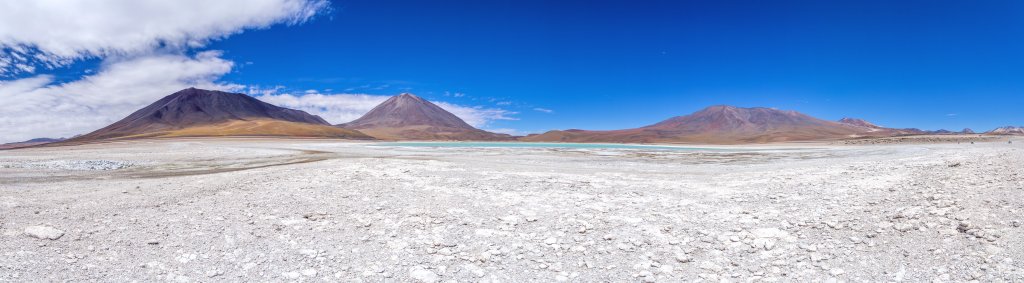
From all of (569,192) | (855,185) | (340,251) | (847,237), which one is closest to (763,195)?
(855,185)

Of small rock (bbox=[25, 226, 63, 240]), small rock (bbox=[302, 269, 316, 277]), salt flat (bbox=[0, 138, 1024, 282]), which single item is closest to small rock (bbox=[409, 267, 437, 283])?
salt flat (bbox=[0, 138, 1024, 282])

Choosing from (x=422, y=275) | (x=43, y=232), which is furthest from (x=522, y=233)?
(x=43, y=232)

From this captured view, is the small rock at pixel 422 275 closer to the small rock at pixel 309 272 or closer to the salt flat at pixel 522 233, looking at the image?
the salt flat at pixel 522 233

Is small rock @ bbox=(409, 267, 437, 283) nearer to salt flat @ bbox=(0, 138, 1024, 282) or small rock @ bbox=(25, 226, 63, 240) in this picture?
salt flat @ bbox=(0, 138, 1024, 282)

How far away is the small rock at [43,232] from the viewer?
736 centimetres

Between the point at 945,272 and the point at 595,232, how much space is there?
195 inches

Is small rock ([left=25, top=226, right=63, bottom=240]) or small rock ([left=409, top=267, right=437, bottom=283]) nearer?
small rock ([left=409, top=267, right=437, bottom=283])

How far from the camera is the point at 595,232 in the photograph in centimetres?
829

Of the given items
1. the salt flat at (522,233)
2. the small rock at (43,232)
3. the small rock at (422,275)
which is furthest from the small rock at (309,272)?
the small rock at (43,232)

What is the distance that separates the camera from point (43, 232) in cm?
754

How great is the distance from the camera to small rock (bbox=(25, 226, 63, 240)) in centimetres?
736

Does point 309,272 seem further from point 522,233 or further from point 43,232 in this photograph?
point 43,232

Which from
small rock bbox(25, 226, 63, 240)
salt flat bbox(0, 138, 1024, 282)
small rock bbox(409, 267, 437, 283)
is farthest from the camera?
small rock bbox(25, 226, 63, 240)

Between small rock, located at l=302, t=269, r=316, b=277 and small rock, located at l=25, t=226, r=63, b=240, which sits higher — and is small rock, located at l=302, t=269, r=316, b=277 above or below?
below
